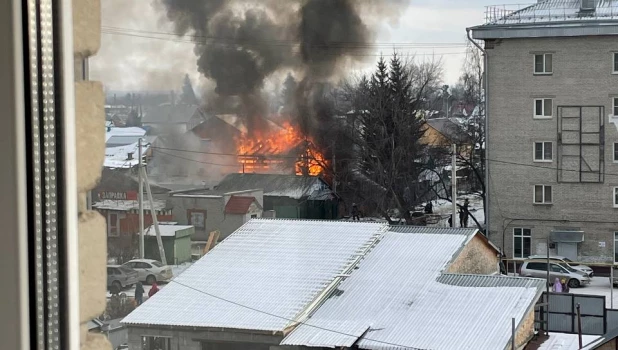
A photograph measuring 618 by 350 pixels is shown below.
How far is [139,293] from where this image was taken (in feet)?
2.77

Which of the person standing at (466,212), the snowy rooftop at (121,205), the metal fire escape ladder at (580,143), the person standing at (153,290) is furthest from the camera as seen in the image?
the person standing at (466,212)

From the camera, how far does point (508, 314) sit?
3.67 ft

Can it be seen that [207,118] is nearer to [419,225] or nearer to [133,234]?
[133,234]

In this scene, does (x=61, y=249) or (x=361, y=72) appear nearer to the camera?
(x=61, y=249)

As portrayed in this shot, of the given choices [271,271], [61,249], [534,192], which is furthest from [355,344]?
[61,249]

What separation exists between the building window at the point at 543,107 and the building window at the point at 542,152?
0.12ft

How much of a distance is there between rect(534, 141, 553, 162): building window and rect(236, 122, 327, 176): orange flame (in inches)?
11.6

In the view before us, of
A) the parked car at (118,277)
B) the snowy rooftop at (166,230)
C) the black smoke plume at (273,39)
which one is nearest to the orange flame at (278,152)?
the black smoke plume at (273,39)

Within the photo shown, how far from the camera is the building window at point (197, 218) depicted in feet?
2.93

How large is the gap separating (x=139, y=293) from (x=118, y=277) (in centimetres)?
7

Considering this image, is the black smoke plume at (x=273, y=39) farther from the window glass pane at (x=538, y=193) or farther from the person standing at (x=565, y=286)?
the person standing at (x=565, y=286)

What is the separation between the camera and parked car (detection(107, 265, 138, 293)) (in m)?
0.77

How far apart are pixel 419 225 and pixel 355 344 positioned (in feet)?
0.67

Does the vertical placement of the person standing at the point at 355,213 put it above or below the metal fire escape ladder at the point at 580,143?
below
